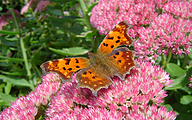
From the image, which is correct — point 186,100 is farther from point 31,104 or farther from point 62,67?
point 31,104

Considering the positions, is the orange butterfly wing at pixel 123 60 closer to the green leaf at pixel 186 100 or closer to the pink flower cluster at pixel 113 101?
the pink flower cluster at pixel 113 101

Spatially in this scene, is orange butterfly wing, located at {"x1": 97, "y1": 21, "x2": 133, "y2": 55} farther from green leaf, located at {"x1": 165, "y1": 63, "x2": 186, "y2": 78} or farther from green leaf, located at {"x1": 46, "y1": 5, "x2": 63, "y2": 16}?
green leaf, located at {"x1": 46, "y1": 5, "x2": 63, "y2": 16}

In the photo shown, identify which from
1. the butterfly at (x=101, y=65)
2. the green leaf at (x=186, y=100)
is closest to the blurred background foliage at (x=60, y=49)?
the green leaf at (x=186, y=100)

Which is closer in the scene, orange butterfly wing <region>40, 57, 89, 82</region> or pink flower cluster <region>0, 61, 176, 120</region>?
pink flower cluster <region>0, 61, 176, 120</region>

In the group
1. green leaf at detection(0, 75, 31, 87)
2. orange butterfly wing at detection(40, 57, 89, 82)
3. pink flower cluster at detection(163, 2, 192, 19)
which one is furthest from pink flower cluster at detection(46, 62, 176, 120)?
green leaf at detection(0, 75, 31, 87)

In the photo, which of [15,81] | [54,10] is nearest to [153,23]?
[54,10]

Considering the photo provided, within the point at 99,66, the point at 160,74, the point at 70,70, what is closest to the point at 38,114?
the point at 70,70

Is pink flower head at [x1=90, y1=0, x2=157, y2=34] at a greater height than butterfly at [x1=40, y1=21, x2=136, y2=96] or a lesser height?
greater
